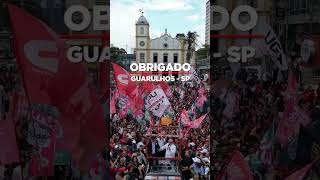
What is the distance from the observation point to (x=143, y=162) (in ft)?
34.1

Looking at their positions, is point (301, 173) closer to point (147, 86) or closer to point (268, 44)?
point (268, 44)

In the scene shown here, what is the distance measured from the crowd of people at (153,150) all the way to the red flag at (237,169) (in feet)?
6.84

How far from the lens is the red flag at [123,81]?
1195 cm

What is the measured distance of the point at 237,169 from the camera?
267 inches

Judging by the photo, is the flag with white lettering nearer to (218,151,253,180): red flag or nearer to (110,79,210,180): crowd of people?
(218,151,253,180): red flag

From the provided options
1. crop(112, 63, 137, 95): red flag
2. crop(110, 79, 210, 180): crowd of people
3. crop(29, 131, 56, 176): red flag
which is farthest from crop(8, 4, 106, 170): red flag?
crop(112, 63, 137, 95): red flag

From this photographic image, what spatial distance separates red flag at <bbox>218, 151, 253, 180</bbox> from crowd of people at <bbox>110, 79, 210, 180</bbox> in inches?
82.1

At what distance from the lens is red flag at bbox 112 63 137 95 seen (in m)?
11.9

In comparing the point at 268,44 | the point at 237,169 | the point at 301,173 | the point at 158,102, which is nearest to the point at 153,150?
the point at 158,102

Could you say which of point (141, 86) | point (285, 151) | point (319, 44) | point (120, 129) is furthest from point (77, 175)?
point (141, 86)

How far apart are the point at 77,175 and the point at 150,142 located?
444cm

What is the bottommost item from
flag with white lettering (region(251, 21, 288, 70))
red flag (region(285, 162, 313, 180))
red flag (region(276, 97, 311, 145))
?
red flag (region(285, 162, 313, 180))

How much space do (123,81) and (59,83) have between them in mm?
5549

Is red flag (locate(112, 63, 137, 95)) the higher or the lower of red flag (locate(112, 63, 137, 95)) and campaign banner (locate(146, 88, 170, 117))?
the higher
